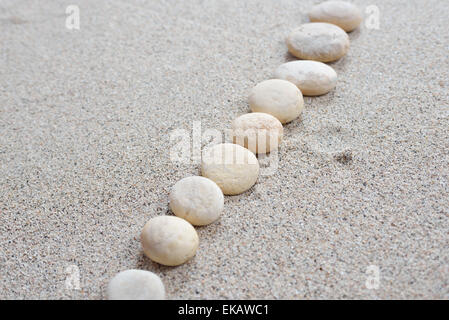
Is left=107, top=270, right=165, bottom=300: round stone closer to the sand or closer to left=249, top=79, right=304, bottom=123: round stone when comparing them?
the sand

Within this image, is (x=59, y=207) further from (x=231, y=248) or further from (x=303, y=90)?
(x=303, y=90)

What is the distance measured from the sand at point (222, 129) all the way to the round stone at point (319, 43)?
0.05 meters

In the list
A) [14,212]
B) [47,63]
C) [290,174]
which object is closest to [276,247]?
[290,174]

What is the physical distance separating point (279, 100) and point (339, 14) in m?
0.71

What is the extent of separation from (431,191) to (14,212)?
1.22 m

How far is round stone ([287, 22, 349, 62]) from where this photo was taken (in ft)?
6.27

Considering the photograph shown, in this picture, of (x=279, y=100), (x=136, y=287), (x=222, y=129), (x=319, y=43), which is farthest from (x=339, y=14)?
(x=136, y=287)

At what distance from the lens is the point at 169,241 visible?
119 cm

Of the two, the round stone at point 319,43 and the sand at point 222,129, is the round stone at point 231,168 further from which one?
the round stone at point 319,43

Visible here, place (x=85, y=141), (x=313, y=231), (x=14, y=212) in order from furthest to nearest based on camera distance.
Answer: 1. (x=85, y=141)
2. (x=14, y=212)
3. (x=313, y=231)

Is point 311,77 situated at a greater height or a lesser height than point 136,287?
greater

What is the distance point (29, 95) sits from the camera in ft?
6.17

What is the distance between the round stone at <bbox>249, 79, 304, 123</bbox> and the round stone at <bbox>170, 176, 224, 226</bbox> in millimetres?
424

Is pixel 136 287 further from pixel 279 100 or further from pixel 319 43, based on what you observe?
pixel 319 43
